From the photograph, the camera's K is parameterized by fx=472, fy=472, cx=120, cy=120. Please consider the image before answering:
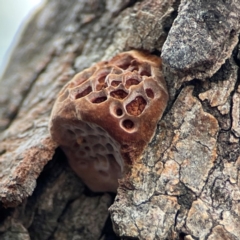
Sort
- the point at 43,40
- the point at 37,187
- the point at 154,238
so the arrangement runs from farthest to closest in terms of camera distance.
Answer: the point at 43,40 < the point at 37,187 < the point at 154,238

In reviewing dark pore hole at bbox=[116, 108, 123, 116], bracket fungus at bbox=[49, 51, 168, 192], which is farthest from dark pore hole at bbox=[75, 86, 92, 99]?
dark pore hole at bbox=[116, 108, 123, 116]

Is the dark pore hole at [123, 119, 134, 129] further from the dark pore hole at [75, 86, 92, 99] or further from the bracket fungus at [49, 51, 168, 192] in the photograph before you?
the dark pore hole at [75, 86, 92, 99]

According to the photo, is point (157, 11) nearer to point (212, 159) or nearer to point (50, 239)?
point (212, 159)

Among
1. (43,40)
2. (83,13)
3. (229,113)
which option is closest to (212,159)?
(229,113)

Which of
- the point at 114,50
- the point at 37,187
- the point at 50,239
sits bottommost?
the point at 50,239

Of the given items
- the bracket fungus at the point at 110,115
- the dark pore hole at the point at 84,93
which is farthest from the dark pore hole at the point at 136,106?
the dark pore hole at the point at 84,93

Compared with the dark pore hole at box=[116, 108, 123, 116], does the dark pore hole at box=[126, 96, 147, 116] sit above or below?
below

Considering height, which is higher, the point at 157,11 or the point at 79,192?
the point at 157,11
